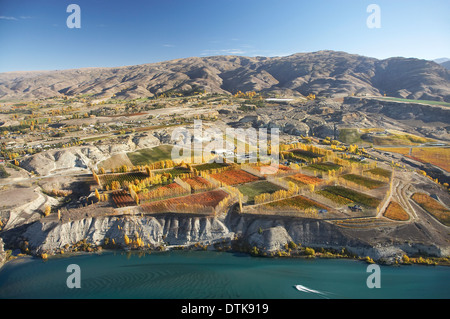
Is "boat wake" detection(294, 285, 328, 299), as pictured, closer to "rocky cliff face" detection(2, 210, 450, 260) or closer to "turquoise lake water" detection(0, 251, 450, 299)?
"turquoise lake water" detection(0, 251, 450, 299)

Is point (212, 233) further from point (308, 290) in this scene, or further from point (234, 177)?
point (234, 177)

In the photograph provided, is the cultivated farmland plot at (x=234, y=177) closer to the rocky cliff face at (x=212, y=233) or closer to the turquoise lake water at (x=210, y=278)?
the rocky cliff face at (x=212, y=233)

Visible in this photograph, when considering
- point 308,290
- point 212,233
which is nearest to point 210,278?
point 212,233

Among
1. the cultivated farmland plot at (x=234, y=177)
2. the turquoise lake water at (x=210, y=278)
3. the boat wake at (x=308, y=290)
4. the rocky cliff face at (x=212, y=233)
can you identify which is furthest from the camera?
the cultivated farmland plot at (x=234, y=177)

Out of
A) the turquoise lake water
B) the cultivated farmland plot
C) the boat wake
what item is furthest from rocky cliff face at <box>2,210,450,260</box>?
the cultivated farmland plot

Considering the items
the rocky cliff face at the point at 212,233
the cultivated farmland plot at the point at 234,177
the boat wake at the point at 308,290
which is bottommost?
the boat wake at the point at 308,290

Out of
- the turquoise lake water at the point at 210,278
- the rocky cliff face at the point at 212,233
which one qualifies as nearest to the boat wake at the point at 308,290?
the turquoise lake water at the point at 210,278

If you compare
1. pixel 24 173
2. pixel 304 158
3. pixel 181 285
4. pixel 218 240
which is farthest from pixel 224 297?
pixel 24 173

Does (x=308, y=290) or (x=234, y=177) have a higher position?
(x=234, y=177)

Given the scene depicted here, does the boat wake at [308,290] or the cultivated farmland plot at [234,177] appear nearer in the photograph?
the boat wake at [308,290]
